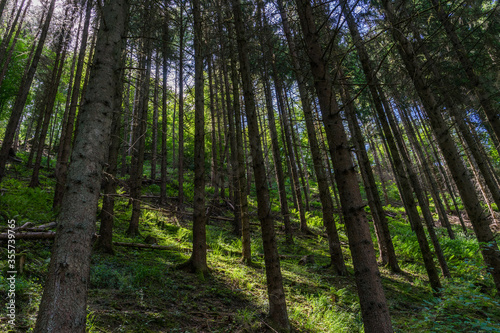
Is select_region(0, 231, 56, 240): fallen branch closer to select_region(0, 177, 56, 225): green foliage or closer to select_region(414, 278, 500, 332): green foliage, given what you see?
select_region(0, 177, 56, 225): green foliage

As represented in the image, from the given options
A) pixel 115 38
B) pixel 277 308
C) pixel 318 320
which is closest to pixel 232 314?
pixel 277 308

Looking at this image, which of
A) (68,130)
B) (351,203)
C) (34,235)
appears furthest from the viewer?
(68,130)

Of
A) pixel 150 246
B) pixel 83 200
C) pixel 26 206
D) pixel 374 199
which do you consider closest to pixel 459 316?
pixel 374 199

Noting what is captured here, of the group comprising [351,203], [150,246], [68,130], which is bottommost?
[150,246]

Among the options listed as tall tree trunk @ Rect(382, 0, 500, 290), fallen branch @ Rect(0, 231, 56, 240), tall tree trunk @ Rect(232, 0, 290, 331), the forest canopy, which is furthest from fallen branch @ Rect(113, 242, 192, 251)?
tall tree trunk @ Rect(382, 0, 500, 290)

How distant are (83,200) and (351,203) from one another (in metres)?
2.47

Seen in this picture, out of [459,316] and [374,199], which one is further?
[374,199]

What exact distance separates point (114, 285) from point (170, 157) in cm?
2661

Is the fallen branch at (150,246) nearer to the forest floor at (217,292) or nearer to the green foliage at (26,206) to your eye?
the forest floor at (217,292)

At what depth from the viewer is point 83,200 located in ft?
6.41

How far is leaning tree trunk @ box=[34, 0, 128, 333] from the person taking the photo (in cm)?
162

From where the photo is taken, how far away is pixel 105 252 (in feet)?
17.9

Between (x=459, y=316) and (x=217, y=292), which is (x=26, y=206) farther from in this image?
(x=459, y=316)

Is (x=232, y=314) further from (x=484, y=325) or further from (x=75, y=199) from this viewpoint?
(x=484, y=325)
